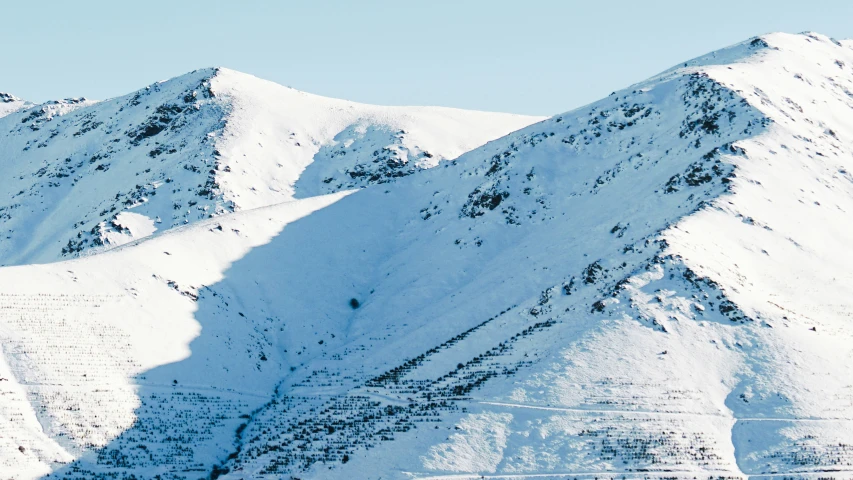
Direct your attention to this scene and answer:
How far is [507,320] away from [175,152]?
74063 mm

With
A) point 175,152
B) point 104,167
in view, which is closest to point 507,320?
point 175,152

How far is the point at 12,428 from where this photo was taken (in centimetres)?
6650

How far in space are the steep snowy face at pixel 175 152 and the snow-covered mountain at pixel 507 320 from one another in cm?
1614

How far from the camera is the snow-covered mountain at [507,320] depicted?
216 ft

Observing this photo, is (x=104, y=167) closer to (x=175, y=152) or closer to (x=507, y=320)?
(x=175, y=152)

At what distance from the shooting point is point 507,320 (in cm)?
8375

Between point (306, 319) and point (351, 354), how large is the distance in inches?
338

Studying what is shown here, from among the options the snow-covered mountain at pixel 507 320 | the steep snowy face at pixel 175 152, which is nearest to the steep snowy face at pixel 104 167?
the steep snowy face at pixel 175 152

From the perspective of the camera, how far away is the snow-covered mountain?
6594 cm

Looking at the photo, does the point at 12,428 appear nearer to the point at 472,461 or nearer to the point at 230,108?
the point at 472,461

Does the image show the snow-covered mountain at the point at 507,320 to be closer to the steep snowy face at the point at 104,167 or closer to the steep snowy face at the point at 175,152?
the steep snowy face at the point at 175,152

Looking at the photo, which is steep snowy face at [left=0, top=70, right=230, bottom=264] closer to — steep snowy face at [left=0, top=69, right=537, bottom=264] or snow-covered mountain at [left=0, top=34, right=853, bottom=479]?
steep snowy face at [left=0, top=69, right=537, bottom=264]

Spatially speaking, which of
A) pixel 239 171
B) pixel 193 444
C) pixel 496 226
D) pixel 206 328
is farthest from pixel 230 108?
pixel 193 444

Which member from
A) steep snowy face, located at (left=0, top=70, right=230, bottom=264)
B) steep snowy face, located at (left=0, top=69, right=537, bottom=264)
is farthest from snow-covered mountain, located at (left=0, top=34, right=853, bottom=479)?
steep snowy face, located at (left=0, top=70, right=230, bottom=264)
